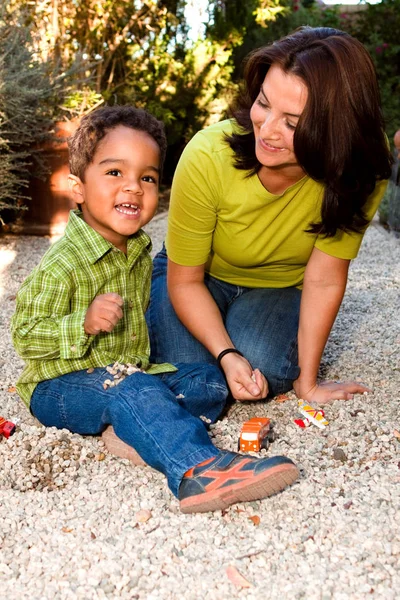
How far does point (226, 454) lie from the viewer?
1964 millimetres

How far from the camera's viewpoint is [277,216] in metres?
2.64

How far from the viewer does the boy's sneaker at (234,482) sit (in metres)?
1.86

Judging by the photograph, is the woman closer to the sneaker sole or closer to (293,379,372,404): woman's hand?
(293,379,372,404): woman's hand

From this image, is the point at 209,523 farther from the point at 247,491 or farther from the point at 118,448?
the point at 118,448

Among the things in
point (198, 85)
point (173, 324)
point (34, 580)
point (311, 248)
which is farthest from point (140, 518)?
point (198, 85)

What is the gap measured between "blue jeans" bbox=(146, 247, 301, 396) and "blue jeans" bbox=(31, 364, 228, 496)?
23cm

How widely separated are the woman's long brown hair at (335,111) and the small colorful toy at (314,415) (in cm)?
65

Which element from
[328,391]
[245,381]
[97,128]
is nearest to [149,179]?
[97,128]

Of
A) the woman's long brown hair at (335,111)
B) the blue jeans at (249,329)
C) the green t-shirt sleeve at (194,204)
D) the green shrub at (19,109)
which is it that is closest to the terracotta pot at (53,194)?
the green shrub at (19,109)

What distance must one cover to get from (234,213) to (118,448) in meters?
0.89

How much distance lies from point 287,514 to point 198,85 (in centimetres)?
680

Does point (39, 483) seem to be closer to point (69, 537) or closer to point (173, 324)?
point (69, 537)

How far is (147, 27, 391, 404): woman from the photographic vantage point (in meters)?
2.28

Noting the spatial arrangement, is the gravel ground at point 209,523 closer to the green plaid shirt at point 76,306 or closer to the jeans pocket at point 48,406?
the jeans pocket at point 48,406
